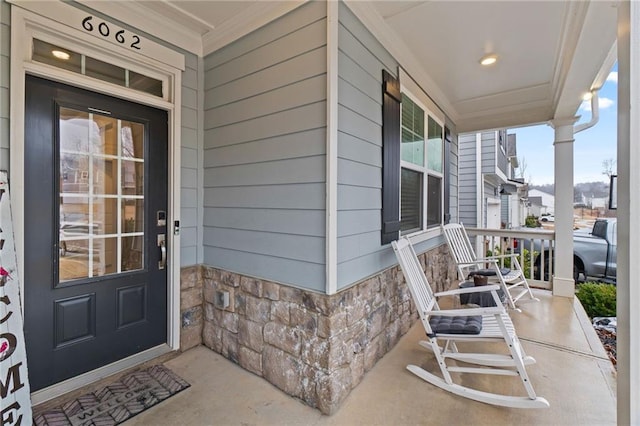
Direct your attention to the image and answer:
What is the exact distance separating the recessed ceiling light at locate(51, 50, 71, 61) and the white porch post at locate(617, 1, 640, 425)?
2.89m

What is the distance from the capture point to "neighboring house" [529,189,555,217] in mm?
15594

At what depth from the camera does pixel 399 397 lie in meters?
2.02

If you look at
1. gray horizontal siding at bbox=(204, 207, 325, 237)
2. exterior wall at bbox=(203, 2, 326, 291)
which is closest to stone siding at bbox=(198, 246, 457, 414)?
exterior wall at bbox=(203, 2, 326, 291)

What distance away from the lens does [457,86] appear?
3.87 m

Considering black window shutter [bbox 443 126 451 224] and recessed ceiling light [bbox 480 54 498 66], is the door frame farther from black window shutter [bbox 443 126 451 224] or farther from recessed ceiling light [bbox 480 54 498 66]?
black window shutter [bbox 443 126 451 224]

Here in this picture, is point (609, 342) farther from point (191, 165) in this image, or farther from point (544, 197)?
point (544, 197)

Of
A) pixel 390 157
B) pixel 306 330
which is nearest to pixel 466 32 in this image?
pixel 390 157

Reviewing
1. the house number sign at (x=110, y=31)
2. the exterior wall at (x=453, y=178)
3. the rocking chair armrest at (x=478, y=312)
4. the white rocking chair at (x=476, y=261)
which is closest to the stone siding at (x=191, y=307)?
the house number sign at (x=110, y=31)

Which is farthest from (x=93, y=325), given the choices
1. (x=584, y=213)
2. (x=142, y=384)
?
(x=584, y=213)

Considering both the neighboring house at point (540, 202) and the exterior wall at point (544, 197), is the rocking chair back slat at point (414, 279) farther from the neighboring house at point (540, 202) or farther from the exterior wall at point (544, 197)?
the exterior wall at point (544, 197)

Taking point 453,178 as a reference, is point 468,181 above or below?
above

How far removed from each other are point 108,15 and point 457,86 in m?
3.69

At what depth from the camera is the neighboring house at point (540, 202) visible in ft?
51.2

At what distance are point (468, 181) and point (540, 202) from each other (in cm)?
1385
